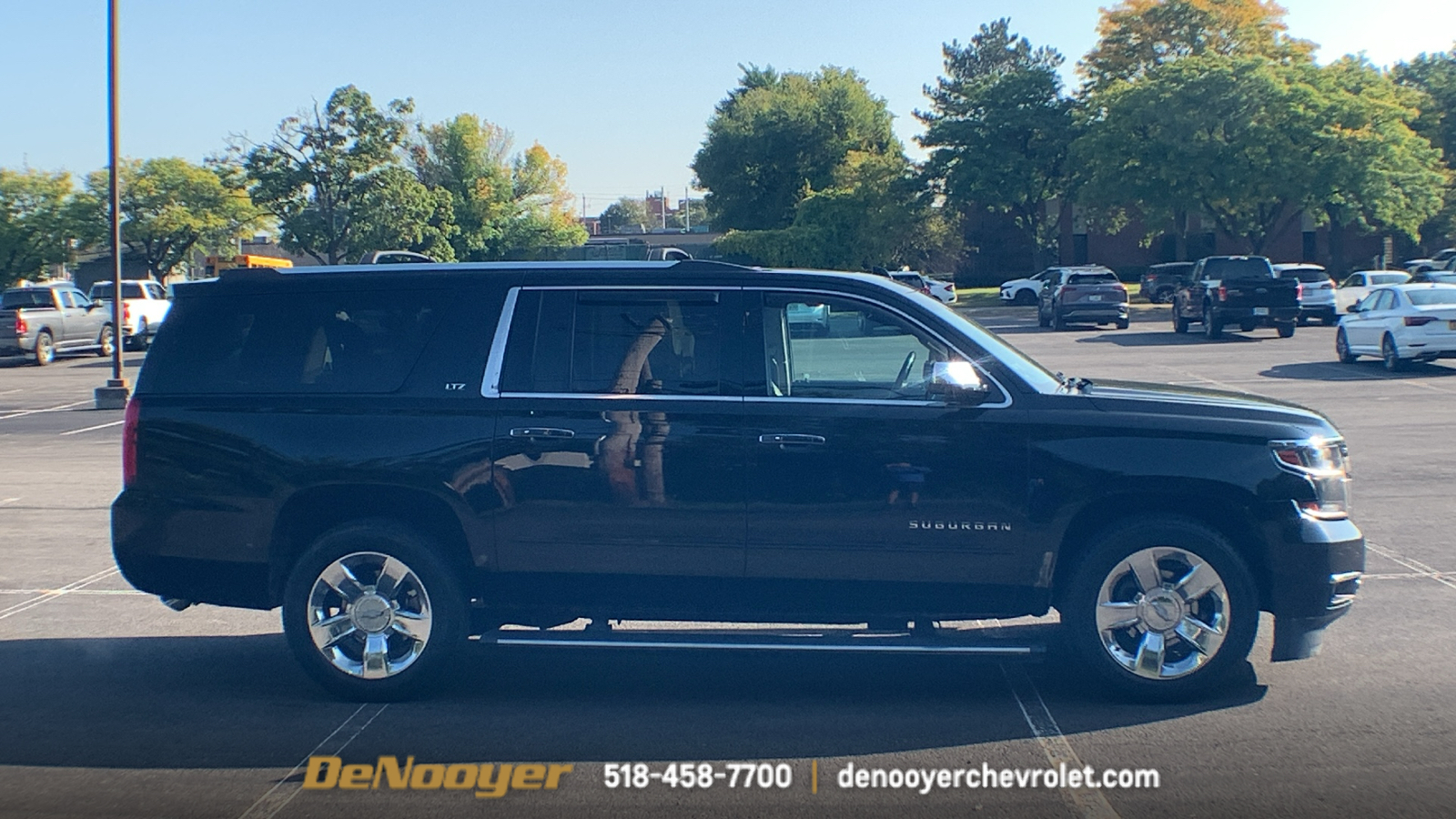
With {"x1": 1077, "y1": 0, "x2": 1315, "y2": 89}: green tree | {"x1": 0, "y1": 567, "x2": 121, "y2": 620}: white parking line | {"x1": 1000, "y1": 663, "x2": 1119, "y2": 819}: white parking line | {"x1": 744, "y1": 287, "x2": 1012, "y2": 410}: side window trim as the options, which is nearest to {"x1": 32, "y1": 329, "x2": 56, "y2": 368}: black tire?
{"x1": 0, "y1": 567, "x2": 121, "y2": 620}: white parking line

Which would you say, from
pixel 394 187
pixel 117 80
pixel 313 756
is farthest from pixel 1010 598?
pixel 394 187

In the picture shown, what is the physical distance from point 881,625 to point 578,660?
5.81 ft

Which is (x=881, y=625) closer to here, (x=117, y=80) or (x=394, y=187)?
(x=117, y=80)

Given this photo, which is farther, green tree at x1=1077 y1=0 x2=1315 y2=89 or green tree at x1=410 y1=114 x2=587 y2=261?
green tree at x1=410 y1=114 x2=587 y2=261

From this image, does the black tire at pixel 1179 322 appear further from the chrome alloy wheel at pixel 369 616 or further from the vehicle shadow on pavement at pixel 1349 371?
the chrome alloy wheel at pixel 369 616

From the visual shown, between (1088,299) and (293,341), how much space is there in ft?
111

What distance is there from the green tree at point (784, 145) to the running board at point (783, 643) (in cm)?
7630

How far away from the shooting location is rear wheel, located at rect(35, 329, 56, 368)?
3117 centimetres

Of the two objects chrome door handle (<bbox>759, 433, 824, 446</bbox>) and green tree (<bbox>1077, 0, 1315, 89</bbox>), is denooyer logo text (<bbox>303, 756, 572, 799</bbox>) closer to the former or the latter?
chrome door handle (<bbox>759, 433, 824, 446</bbox>)

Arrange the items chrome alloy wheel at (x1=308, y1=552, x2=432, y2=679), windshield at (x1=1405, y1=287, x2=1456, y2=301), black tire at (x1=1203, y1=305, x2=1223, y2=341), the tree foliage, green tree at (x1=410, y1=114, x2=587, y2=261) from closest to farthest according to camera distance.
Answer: chrome alloy wheel at (x1=308, y1=552, x2=432, y2=679)
windshield at (x1=1405, y1=287, x2=1456, y2=301)
black tire at (x1=1203, y1=305, x2=1223, y2=341)
the tree foliage
green tree at (x1=410, y1=114, x2=587, y2=261)

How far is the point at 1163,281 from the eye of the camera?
50406mm

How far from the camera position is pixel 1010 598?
5828 millimetres

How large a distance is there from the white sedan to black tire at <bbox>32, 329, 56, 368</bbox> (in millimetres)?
28348

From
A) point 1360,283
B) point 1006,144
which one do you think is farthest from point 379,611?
point 1006,144
